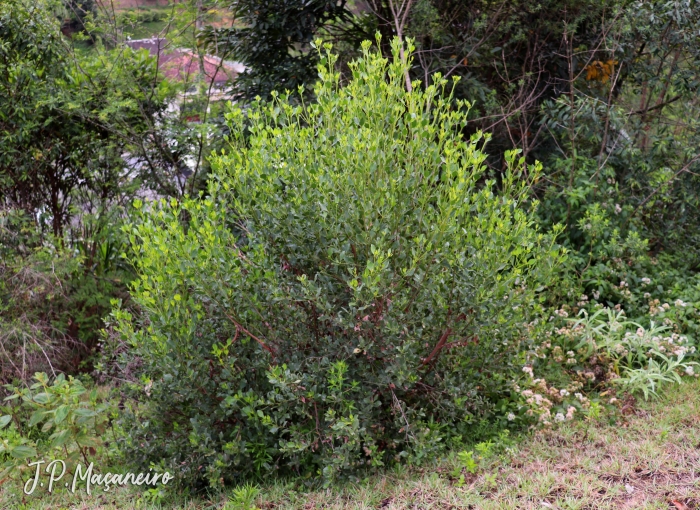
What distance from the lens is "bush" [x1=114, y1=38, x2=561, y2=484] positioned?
143 inches

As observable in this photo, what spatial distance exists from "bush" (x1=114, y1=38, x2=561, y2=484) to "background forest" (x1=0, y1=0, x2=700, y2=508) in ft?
0.06

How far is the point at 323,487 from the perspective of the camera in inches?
143

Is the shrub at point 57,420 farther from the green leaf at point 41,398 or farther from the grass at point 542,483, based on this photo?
the grass at point 542,483

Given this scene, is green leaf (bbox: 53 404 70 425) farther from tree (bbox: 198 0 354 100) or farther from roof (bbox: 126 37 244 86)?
tree (bbox: 198 0 354 100)

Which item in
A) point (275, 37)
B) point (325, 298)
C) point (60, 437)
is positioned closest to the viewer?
point (325, 298)

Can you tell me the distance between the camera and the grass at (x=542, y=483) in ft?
11.5

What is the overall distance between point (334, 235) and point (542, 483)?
1.69 meters

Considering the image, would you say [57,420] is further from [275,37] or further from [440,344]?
[275,37]

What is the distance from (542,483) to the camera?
11.9 feet

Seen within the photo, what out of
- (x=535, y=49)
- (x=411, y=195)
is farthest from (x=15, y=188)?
(x=535, y=49)

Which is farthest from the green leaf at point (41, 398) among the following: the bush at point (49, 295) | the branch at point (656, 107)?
the branch at point (656, 107)

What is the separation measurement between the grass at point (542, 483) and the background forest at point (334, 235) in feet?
0.43

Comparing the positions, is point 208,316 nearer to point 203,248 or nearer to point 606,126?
point 203,248

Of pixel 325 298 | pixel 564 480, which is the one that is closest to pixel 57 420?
pixel 325 298
